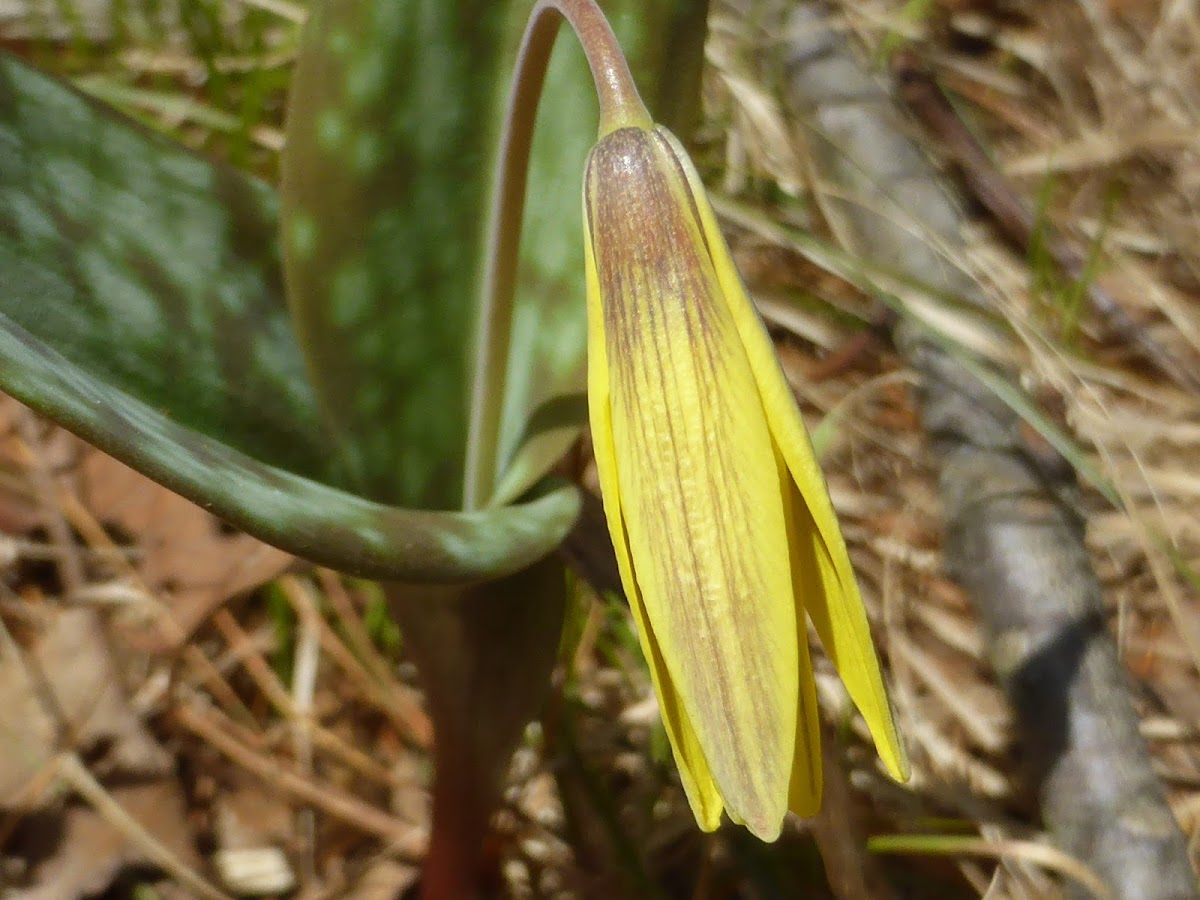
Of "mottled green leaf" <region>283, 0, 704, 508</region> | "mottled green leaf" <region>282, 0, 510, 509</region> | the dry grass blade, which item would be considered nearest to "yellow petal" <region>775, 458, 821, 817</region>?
"mottled green leaf" <region>283, 0, 704, 508</region>

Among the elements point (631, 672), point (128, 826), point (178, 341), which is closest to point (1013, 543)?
point (631, 672)

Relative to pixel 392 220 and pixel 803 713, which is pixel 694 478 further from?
pixel 392 220

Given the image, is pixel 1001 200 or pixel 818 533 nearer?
pixel 818 533

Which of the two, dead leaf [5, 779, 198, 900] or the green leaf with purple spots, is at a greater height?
the green leaf with purple spots

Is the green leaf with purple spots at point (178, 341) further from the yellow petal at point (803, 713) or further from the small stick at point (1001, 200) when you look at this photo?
the small stick at point (1001, 200)

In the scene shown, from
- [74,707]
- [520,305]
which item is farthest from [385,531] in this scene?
[74,707]

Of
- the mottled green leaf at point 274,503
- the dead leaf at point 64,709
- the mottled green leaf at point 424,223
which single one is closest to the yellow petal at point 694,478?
the mottled green leaf at point 274,503

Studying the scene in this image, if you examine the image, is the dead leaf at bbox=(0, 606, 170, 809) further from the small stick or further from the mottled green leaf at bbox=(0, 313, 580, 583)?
the small stick
